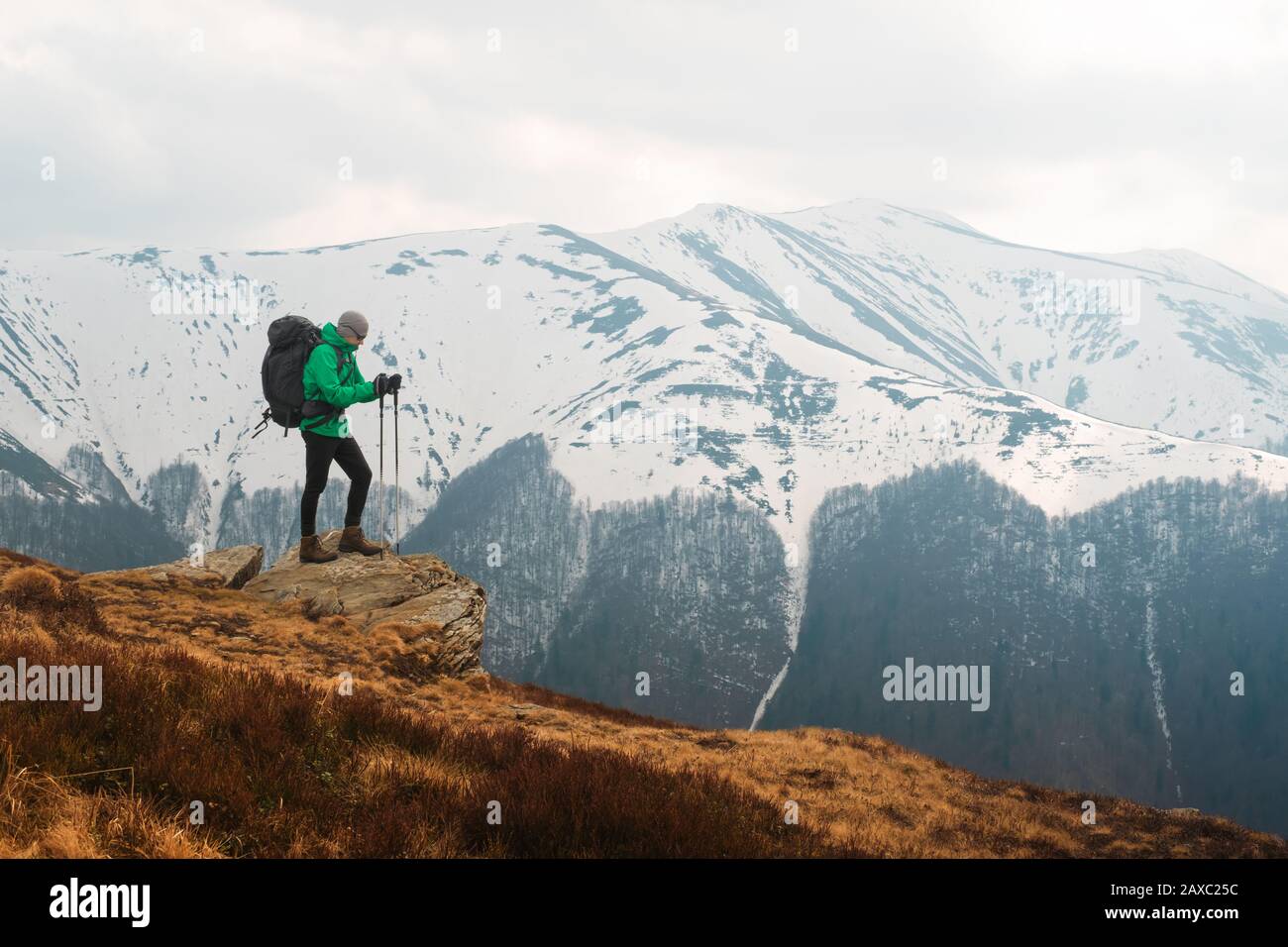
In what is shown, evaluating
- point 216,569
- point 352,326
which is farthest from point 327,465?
point 216,569

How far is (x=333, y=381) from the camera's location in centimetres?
1416

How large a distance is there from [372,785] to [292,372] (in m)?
9.97

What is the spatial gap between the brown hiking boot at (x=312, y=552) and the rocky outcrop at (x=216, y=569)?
132 centimetres

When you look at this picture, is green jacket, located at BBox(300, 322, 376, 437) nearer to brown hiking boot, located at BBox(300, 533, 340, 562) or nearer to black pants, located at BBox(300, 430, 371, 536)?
black pants, located at BBox(300, 430, 371, 536)

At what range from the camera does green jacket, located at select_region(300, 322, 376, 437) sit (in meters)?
14.1

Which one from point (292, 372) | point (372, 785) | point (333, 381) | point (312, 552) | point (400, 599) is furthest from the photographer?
point (312, 552)

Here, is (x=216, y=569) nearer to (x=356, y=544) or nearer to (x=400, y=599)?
(x=356, y=544)

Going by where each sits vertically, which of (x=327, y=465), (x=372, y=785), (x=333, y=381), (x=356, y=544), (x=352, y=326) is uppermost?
(x=352, y=326)

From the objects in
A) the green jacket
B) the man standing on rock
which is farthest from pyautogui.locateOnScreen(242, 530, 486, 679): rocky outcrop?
the green jacket

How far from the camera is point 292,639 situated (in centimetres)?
1439

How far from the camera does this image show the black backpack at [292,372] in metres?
14.4

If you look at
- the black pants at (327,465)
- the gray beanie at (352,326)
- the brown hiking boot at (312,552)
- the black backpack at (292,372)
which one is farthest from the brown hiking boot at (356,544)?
the gray beanie at (352,326)

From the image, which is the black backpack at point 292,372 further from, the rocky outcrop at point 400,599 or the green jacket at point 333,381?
the rocky outcrop at point 400,599
